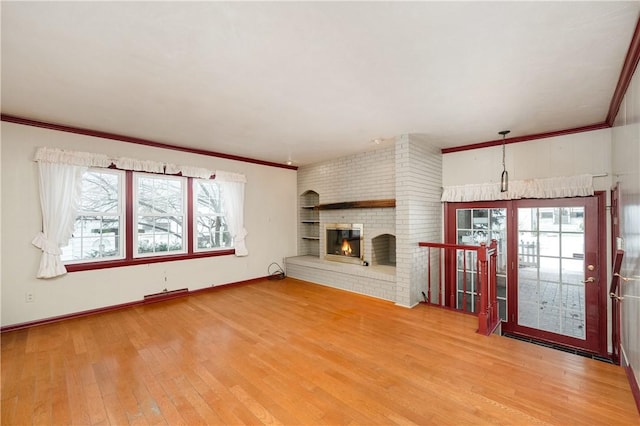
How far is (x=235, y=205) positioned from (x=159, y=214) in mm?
1371

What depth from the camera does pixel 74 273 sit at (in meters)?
3.95

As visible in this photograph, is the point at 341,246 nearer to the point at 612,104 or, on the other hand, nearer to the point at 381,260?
the point at 381,260

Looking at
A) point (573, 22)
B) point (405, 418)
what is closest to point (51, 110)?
point (405, 418)

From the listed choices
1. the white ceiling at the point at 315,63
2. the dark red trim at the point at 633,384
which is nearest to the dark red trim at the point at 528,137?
the white ceiling at the point at 315,63

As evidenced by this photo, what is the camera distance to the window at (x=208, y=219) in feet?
17.3

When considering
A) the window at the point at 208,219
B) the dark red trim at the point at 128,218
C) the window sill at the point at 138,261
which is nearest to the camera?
the window sill at the point at 138,261

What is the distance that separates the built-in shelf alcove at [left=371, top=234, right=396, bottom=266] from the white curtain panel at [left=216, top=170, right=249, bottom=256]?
263 centimetres

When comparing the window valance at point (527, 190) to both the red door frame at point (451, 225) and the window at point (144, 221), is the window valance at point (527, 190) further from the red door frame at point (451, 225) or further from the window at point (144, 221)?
the window at point (144, 221)

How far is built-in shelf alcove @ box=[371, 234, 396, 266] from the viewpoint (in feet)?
17.7

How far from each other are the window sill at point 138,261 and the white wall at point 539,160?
4.56 m

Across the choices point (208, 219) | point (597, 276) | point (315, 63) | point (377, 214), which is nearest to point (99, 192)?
point (208, 219)

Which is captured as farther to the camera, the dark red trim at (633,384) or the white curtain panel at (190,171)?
the white curtain panel at (190,171)

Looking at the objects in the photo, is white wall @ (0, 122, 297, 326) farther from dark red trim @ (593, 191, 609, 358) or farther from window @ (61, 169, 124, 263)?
dark red trim @ (593, 191, 609, 358)

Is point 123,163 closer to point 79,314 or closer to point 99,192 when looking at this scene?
point 99,192
